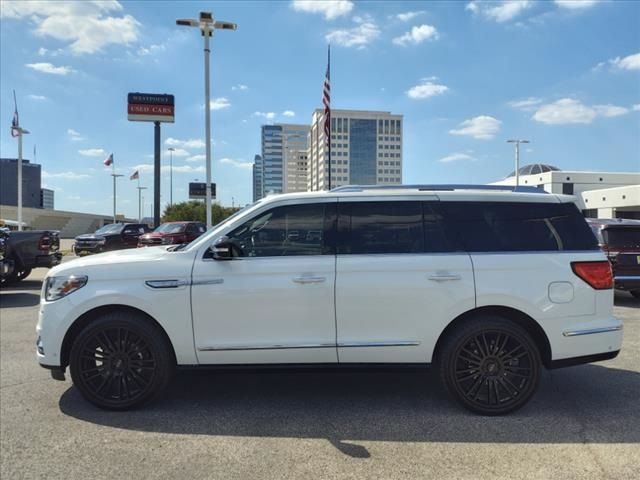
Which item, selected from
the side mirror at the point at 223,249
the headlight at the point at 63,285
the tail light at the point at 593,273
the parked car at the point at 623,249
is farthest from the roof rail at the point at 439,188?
the parked car at the point at 623,249

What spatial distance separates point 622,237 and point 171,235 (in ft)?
58.5

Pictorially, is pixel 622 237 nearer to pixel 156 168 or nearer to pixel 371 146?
pixel 156 168

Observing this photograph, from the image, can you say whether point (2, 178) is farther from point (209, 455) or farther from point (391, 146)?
point (209, 455)

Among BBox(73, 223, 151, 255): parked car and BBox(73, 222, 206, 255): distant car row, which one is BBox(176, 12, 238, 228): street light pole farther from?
BBox(73, 223, 151, 255): parked car

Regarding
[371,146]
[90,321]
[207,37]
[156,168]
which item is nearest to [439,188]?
[90,321]

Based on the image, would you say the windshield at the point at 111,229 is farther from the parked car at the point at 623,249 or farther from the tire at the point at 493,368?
the tire at the point at 493,368

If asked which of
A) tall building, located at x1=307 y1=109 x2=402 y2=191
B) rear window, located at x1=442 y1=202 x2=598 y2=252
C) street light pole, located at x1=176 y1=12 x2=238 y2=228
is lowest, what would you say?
rear window, located at x1=442 y1=202 x2=598 y2=252

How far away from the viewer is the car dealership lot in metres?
3.28

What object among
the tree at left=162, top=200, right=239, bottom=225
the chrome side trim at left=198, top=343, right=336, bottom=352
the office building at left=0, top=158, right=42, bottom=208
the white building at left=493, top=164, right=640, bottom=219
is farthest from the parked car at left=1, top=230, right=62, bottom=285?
the office building at left=0, top=158, right=42, bottom=208

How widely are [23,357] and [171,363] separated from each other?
2.96 m

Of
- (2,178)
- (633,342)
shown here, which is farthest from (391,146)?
(633,342)

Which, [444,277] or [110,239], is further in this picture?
[110,239]

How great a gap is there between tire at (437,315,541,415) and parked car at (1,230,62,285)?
1101 cm

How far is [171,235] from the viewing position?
22344 mm
